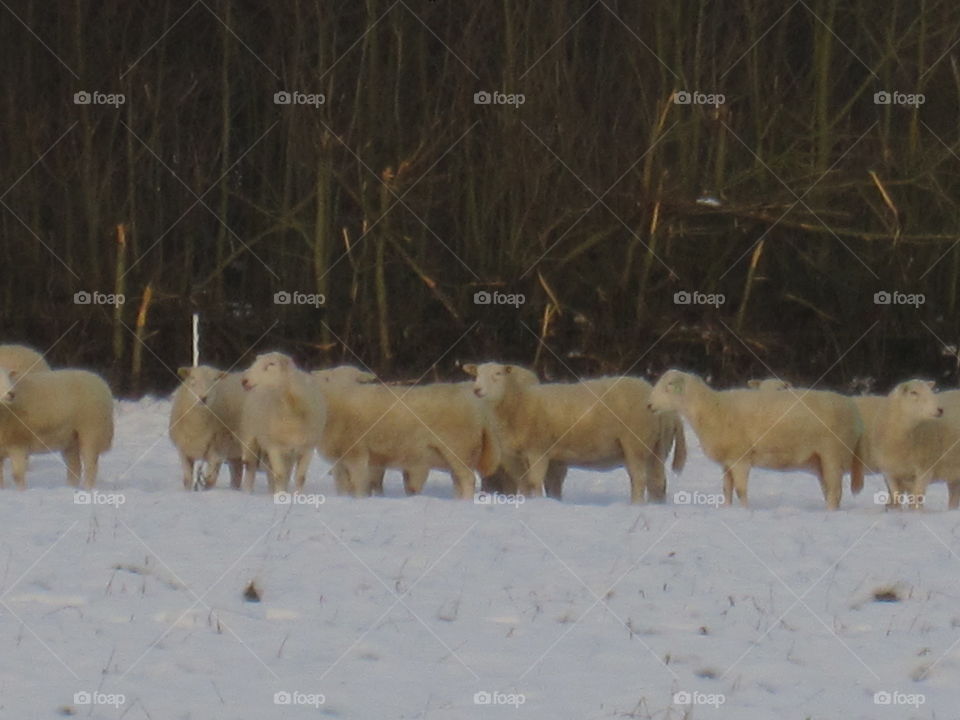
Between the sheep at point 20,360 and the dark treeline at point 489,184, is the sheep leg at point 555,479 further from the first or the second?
the dark treeline at point 489,184

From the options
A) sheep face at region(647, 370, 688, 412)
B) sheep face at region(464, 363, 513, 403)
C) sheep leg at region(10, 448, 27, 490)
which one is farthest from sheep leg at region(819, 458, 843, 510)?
sheep leg at region(10, 448, 27, 490)

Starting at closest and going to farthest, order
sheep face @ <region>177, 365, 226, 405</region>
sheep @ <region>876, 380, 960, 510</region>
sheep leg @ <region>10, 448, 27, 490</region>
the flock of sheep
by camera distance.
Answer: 1. sheep @ <region>876, 380, 960, 510</region>
2. sheep leg @ <region>10, 448, 27, 490</region>
3. the flock of sheep
4. sheep face @ <region>177, 365, 226, 405</region>

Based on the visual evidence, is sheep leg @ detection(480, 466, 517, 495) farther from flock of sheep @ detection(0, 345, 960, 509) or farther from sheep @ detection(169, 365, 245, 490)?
sheep @ detection(169, 365, 245, 490)

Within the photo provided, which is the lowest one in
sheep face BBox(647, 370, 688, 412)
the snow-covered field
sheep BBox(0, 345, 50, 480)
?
the snow-covered field

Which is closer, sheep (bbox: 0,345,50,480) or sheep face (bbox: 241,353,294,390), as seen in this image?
sheep face (bbox: 241,353,294,390)

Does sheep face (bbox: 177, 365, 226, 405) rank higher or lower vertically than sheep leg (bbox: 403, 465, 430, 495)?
higher

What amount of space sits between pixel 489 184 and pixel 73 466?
540 inches

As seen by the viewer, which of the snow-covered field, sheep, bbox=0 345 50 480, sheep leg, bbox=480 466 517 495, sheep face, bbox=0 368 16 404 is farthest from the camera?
sheep, bbox=0 345 50 480

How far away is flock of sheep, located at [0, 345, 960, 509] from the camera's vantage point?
14.3 m

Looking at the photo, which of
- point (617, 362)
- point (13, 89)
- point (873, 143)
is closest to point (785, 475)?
point (617, 362)

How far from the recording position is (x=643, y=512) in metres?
12.3

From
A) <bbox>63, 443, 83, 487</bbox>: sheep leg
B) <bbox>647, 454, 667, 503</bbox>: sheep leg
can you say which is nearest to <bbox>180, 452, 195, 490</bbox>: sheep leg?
<bbox>63, 443, 83, 487</bbox>: sheep leg

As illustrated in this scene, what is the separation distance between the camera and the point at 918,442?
14039mm

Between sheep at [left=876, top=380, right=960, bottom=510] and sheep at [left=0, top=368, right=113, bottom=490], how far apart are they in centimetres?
649
